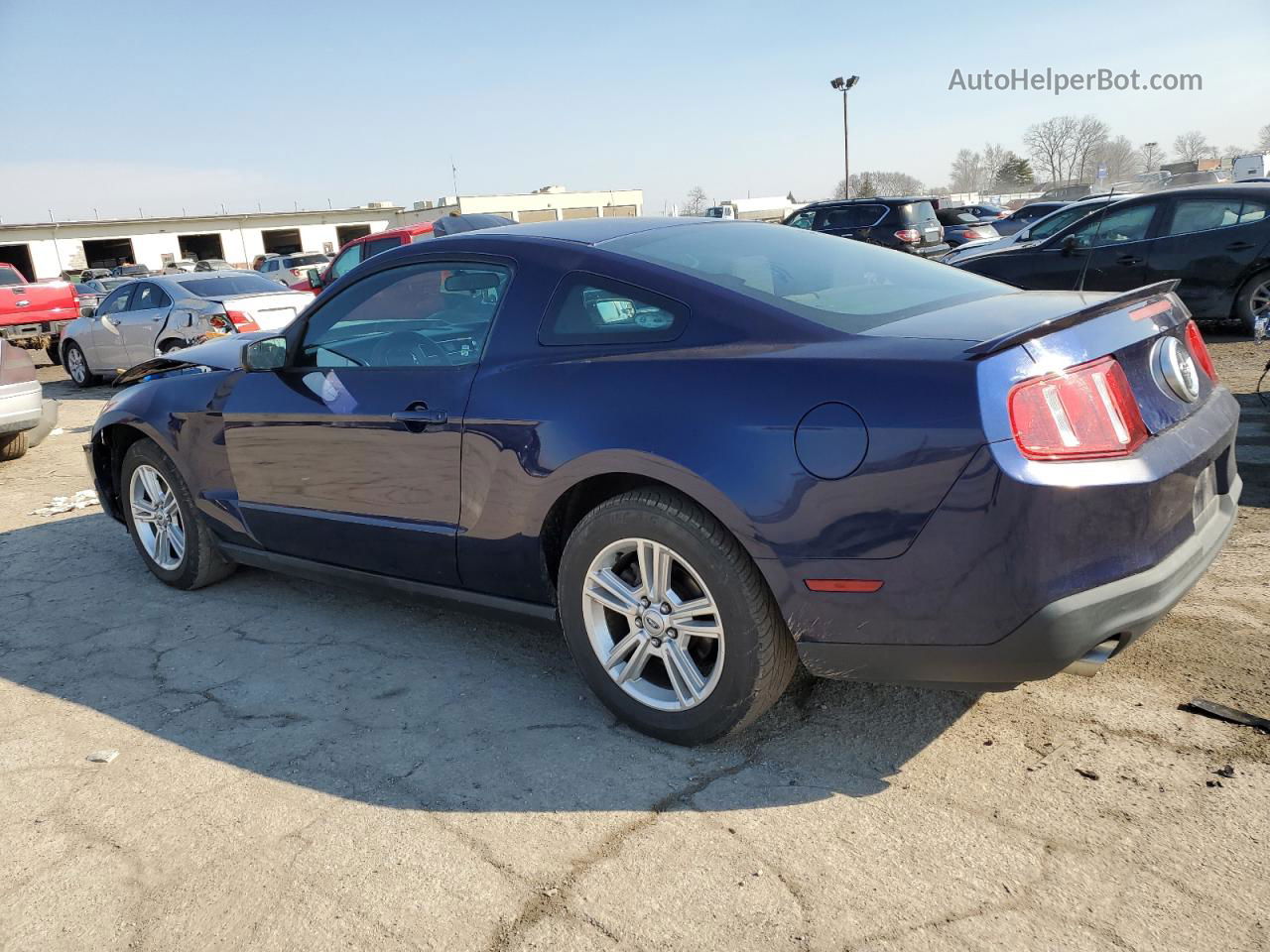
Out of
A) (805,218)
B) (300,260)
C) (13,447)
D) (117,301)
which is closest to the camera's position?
(13,447)

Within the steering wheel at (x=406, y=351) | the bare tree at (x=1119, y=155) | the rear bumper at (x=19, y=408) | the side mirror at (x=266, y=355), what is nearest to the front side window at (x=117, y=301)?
the rear bumper at (x=19, y=408)

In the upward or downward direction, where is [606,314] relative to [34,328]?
upward

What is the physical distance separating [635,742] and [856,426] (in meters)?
1.25

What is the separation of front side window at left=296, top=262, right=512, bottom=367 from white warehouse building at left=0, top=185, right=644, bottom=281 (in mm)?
52016

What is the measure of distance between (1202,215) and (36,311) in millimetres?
17832

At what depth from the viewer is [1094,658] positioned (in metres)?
2.45

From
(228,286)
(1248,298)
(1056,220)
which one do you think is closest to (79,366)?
(228,286)

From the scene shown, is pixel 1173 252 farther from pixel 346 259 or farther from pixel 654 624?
pixel 346 259

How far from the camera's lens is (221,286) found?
40.8 ft

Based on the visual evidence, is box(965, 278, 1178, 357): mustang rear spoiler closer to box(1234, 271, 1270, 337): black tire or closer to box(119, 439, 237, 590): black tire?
box(119, 439, 237, 590): black tire

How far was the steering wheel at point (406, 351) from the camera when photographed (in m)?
3.60

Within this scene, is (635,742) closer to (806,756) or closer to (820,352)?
(806,756)

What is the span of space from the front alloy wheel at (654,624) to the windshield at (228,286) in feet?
33.9

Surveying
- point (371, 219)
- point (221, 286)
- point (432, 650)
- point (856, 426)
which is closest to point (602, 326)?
point (856, 426)
